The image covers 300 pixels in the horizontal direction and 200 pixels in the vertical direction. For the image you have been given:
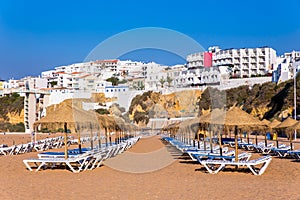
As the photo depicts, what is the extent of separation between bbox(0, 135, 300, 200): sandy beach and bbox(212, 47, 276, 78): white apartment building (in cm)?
6915

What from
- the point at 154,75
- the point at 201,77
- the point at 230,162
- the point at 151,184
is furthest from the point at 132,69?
the point at 151,184

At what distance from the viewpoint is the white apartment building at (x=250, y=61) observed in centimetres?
7962

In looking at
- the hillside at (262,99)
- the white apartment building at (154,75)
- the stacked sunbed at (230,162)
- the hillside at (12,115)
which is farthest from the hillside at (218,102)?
the stacked sunbed at (230,162)

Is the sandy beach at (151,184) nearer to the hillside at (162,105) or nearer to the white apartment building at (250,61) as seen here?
the hillside at (162,105)

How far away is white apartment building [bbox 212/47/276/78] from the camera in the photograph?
261 feet

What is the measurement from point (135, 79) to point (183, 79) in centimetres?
1658

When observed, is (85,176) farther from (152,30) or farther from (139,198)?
(152,30)

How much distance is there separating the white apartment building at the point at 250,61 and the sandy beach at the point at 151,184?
69147mm

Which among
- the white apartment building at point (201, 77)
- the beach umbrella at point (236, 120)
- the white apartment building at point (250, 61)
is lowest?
the beach umbrella at point (236, 120)

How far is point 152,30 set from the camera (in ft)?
69.7

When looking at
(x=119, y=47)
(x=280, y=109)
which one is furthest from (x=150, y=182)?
(x=280, y=109)

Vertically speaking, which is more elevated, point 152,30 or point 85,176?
point 152,30

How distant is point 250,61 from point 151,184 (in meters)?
75.7

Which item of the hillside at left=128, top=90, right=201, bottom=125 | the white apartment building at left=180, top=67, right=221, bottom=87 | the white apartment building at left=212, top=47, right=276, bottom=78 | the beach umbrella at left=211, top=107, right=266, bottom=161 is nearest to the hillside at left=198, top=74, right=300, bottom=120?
the hillside at left=128, top=90, right=201, bottom=125
